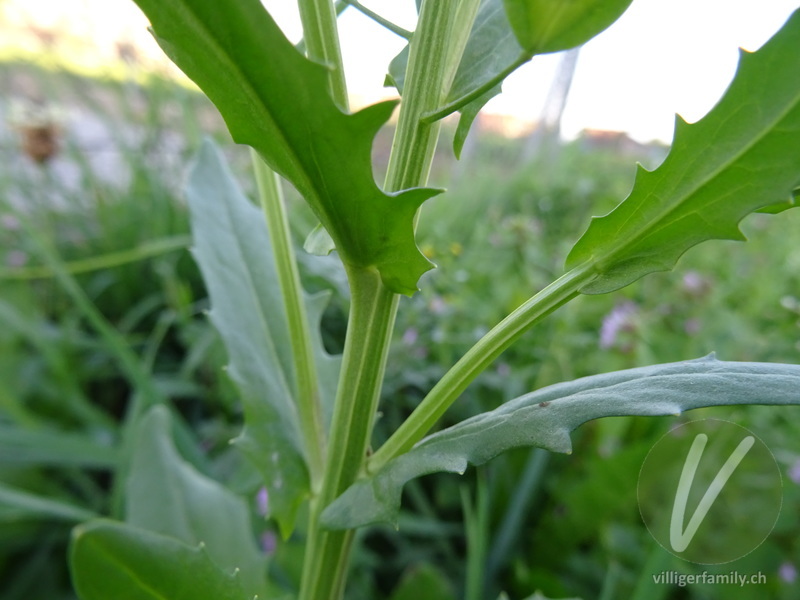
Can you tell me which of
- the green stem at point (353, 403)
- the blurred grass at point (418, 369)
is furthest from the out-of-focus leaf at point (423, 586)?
the green stem at point (353, 403)

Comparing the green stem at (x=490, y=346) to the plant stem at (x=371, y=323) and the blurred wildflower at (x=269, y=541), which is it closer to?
the plant stem at (x=371, y=323)

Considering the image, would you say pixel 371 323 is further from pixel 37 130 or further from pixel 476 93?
pixel 37 130

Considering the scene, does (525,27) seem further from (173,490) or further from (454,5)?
(173,490)

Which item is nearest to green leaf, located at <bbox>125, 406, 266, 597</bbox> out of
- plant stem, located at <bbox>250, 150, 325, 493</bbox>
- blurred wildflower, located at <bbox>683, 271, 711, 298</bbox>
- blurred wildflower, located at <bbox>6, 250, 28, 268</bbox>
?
plant stem, located at <bbox>250, 150, 325, 493</bbox>

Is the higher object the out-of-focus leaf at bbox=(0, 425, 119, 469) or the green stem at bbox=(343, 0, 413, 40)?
the green stem at bbox=(343, 0, 413, 40)

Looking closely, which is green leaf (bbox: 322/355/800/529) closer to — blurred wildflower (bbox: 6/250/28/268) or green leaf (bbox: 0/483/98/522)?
green leaf (bbox: 0/483/98/522)

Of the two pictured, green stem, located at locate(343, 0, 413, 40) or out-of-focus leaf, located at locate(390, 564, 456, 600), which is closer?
green stem, located at locate(343, 0, 413, 40)

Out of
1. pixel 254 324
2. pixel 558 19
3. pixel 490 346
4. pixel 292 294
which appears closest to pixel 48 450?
pixel 254 324
